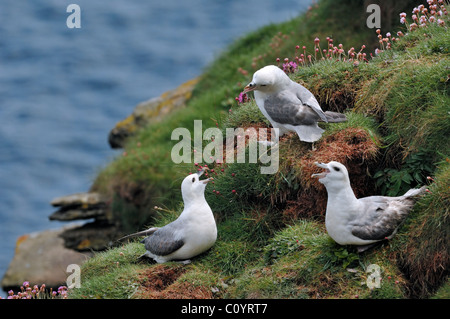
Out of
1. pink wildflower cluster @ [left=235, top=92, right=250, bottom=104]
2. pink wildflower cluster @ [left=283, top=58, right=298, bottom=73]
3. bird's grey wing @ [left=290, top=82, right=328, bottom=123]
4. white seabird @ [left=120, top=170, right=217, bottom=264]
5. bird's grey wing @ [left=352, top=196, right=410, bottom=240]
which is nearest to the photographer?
bird's grey wing @ [left=352, top=196, right=410, bottom=240]

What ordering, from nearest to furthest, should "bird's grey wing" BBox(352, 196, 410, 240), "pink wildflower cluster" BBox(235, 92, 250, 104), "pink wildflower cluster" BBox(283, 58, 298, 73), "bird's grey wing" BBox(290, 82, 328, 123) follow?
1. "bird's grey wing" BBox(352, 196, 410, 240)
2. "bird's grey wing" BBox(290, 82, 328, 123)
3. "pink wildflower cluster" BBox(283, 58, 298, 73)
4. "pink wildflower cluster" BBox(235, 92, 250, 104)

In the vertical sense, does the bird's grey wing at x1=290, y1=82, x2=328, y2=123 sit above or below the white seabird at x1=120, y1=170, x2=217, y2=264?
above

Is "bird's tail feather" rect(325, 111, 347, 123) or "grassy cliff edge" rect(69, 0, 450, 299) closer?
"grassy cliff edge" rect(69, 0, 450, 299)

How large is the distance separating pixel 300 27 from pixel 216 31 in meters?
13.4

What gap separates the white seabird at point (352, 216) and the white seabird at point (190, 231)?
1200 millimetres

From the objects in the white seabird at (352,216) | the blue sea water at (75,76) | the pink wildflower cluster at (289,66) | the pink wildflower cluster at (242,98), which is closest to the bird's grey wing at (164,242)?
the white seabird at (352,216)

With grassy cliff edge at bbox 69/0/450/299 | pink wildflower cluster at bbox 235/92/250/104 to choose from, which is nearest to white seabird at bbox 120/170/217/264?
grassy cliff edge at bbox 69/0/450/299

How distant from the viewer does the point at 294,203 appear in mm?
6656

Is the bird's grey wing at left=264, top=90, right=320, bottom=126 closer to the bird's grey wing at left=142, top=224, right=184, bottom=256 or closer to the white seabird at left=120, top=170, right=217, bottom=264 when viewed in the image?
the white seabird at left=120, top=170, right=217, bottom=264

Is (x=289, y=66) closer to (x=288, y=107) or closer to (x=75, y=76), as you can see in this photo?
(x=288, y=107)

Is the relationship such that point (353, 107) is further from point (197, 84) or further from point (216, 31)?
point (216, 31)

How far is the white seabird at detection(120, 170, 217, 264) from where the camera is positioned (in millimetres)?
6094

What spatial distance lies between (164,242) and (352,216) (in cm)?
182

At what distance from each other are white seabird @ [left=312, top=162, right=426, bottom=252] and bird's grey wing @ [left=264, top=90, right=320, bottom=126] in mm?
985
